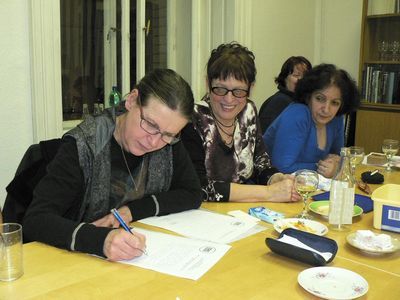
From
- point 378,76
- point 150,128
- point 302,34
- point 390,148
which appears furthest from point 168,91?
point 302,34

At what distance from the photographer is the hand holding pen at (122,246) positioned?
115cm

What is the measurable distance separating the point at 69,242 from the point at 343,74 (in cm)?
179

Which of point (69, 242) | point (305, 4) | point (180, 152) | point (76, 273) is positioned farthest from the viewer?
point (305, 4)

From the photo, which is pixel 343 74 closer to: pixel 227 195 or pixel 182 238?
pixel 227 195

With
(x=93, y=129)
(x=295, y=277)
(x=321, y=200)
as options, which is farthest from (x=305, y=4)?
(x=295, y=277)

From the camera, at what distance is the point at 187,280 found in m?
1.07

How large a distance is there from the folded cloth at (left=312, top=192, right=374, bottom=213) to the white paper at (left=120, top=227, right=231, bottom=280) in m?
0.64

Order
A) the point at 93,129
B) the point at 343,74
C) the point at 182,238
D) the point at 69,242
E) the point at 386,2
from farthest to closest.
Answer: the point at 386,2, the point at 343,74, the point at 93,129, the point at 182,238, the point at 69,242

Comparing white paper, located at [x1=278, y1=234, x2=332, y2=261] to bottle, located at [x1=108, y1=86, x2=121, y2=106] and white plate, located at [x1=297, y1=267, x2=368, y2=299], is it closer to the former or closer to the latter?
white plate, located at [x1=297, y1=267, x2=368, y2=299]

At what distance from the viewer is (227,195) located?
172cm

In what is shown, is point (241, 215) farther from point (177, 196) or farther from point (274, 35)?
point (274, 35)

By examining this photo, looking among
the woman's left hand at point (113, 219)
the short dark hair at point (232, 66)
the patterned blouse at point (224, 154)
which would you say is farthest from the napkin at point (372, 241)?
the short dark hair at point (232, 66)

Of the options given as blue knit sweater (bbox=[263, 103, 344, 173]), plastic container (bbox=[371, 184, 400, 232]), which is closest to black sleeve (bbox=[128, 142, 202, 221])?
plastic container (bbox=[371, 184, 400, 232])

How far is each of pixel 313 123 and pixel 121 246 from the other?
156 cm
